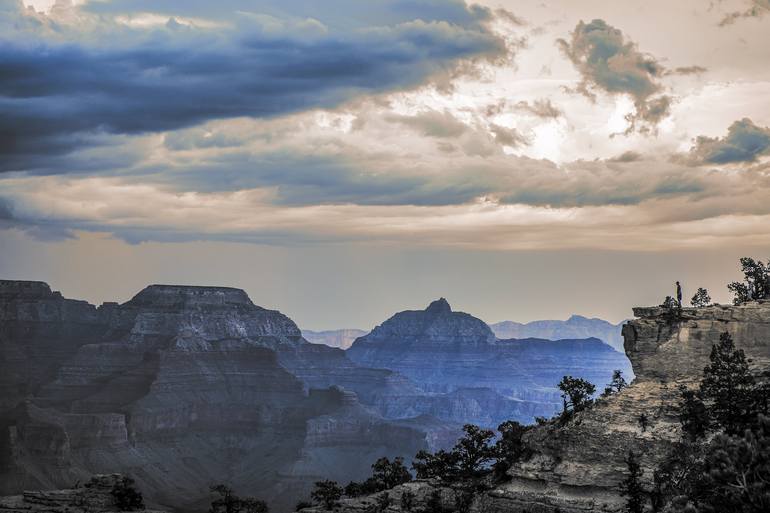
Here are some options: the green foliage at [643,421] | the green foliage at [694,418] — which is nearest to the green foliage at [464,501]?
the green foliage at [643,421]

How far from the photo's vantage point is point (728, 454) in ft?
351

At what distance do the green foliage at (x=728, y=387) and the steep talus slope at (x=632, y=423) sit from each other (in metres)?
6.87

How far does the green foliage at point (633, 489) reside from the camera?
14575cm

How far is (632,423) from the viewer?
16500cm

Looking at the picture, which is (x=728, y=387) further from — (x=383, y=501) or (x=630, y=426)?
(x=383, y=501)

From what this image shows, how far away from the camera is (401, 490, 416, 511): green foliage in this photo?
7180 inches

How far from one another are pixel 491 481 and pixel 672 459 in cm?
3695

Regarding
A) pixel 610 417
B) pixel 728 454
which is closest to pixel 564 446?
pixel 610 417

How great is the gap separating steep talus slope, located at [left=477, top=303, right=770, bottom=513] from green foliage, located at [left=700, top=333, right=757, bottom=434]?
270 inches

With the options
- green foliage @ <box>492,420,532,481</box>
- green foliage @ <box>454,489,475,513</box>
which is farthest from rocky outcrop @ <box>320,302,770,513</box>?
green foliage @ <box>492,420,532,481</box>

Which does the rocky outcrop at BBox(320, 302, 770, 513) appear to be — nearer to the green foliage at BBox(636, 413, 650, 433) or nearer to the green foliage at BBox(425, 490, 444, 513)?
the green foliage at BBox(636, 413, 650, 433)

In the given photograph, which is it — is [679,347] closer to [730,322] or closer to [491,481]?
[730,322]

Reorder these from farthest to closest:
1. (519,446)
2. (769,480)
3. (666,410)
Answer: (519,446) < (666,410) < (769,480)

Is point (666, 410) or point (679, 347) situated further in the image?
point (679, 347)
